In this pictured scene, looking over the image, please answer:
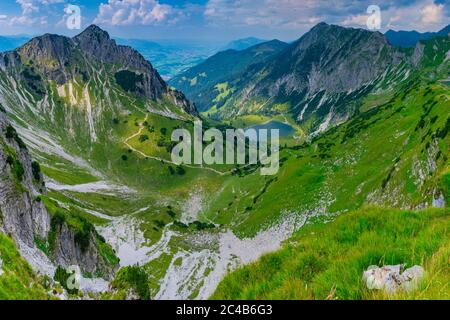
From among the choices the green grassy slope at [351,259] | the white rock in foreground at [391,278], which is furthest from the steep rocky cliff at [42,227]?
the white rock in foreground at [391,278]

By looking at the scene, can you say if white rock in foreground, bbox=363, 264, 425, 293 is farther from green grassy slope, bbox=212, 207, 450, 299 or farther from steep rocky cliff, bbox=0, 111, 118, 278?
steep rocky cliff, bbox=0, 111, 118, 278

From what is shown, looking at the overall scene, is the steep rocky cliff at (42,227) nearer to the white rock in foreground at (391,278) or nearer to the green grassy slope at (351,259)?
the green grassy slope at (351,259)

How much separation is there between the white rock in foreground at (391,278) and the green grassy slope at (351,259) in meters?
0.12

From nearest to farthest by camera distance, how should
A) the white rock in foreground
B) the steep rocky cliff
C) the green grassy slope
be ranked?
the white rock in foreground → the green grassy slope → the steep rocky cliff

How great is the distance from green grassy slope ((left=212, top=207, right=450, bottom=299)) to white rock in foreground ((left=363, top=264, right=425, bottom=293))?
0.12 metres

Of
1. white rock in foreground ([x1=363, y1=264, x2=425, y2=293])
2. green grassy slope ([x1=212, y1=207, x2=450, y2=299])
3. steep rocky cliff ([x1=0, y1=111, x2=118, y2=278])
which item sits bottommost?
steep rocky cliff ([x1=0, y1=111, x2=118, y2=278])

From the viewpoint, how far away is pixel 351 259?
6.89 meters

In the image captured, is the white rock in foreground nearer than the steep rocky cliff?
Yes

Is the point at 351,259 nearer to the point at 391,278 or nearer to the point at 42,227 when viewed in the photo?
the point at 391,278

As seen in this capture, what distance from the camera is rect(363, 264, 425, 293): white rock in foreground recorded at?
574 cm

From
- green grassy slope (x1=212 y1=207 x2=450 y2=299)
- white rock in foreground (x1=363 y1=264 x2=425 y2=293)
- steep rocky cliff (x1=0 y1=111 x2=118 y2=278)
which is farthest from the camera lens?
steep rocky cliff (x1=0 y1=111 x2=118 y2=278)

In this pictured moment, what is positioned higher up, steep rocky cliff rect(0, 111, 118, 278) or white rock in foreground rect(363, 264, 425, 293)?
white rock in foreground rect(363, 264, 425, 293)

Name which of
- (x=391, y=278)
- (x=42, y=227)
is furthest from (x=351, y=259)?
(x=42, y=227)

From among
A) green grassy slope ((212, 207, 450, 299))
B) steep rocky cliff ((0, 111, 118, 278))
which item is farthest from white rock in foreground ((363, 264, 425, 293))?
steep rocky cliff ((0, 111, 118, 278))
